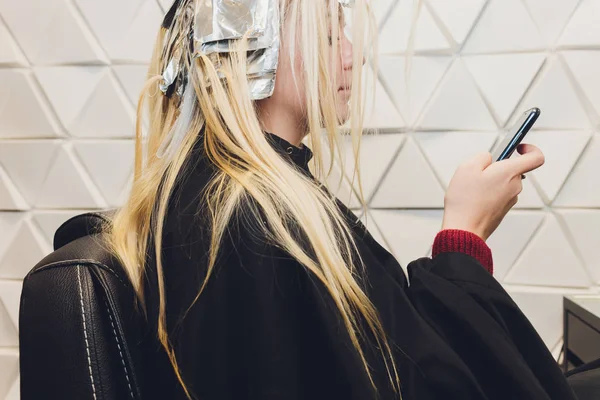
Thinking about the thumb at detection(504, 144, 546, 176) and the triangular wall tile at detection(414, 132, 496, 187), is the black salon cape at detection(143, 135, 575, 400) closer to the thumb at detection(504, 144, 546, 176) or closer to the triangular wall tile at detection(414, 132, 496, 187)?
the thumb at detection(504, 144, 546, 176)

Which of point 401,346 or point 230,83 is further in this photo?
point 230,83

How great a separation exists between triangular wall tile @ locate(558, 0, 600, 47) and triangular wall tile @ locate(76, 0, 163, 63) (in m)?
0.88

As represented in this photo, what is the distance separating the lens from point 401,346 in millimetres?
555

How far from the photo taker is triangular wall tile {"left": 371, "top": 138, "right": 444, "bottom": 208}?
1.15 metres

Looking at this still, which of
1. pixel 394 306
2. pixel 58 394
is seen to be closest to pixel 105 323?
pixel 58 394

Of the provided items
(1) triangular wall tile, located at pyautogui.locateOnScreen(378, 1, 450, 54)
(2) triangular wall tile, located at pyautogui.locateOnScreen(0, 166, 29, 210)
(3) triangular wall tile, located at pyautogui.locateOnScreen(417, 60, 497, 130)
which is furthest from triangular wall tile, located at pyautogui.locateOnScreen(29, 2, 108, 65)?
(3) triangular wall tile, located at pyautogui.locateOnScreen(417, 60, 497, 130)

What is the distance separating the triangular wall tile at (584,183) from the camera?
3.58 feet

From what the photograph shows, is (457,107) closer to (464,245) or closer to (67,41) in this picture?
(464,245)

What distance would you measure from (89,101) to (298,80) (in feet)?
2.37

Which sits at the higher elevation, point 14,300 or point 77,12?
point 77,12

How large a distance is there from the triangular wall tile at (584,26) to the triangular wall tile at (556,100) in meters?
0.05

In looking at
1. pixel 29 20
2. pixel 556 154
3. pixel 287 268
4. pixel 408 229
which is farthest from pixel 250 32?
pixel 29 20

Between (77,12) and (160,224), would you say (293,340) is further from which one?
(77,12)

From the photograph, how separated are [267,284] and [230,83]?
0.28 meters
